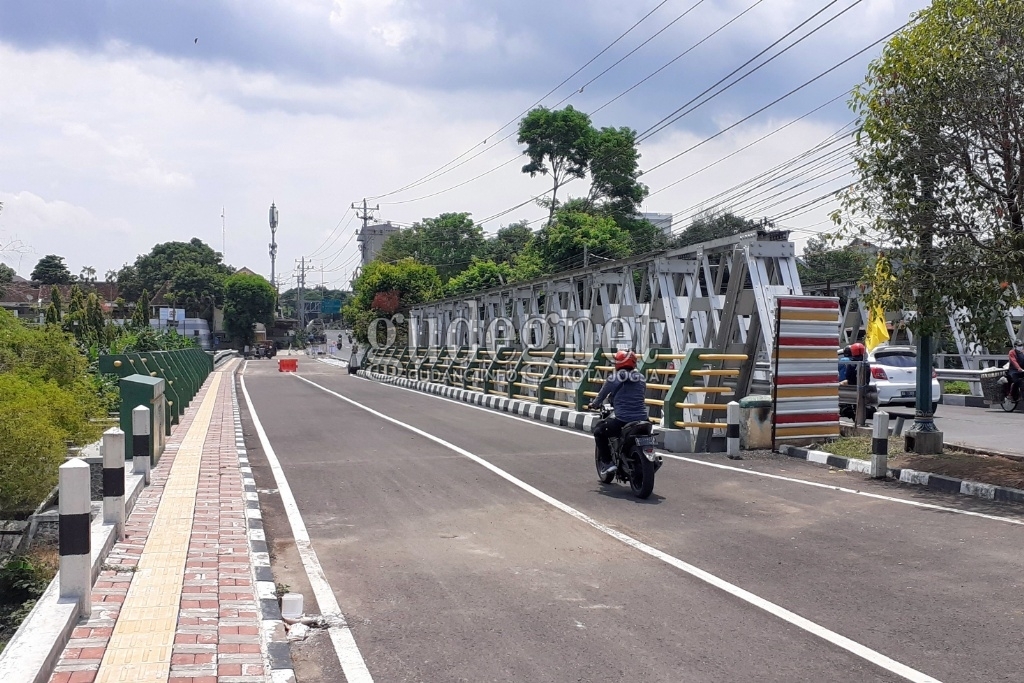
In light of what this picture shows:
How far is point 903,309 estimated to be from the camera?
11.0 m

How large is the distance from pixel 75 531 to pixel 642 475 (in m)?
5.75

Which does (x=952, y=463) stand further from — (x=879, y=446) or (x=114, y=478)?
(x=114, y=478)

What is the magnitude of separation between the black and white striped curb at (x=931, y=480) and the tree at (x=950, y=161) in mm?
1713

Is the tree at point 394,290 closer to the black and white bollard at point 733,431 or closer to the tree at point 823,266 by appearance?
the tree at point 823,266

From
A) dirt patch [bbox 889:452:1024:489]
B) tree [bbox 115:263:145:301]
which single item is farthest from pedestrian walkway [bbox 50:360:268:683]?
tree [bbox 115:263:145:301]

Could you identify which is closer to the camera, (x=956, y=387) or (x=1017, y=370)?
(x=1017, y=370)

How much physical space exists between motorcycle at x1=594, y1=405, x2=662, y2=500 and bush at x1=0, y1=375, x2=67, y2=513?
5814 millimetres

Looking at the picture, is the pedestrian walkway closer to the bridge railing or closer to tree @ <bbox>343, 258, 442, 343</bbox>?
the bridge railing

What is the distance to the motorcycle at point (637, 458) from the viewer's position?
9.36 metres

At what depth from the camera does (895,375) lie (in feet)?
60.5

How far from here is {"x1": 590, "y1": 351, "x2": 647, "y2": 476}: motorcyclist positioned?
9.88m

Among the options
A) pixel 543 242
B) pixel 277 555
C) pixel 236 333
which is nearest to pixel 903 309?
pixel 277 555

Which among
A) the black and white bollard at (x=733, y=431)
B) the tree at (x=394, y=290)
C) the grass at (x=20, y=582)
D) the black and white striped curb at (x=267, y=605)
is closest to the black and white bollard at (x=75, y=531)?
the black and white striped curb at (x=267, y=605)

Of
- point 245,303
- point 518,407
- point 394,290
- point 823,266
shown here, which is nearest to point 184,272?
point 245,303
